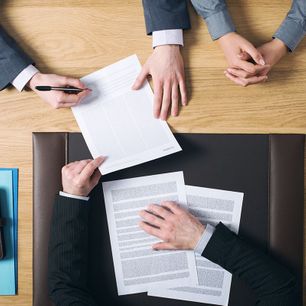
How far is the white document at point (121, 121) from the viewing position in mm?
1009

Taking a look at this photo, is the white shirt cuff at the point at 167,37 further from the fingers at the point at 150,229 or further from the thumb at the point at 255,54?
the fingers at the point at 150,229

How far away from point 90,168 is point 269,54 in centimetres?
51

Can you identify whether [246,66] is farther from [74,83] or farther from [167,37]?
[74,83]

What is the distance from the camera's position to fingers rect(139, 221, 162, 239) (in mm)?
995

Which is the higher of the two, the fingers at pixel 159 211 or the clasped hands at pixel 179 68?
the clasped hands at pixel 179 68

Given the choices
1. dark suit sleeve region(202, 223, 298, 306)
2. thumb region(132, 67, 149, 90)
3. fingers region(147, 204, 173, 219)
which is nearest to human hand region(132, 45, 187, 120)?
thumb region(132, 67, 149, 90)

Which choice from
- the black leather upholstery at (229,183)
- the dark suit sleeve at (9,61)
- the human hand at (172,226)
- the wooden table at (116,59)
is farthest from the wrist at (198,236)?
the dark suit sleeve at (9,61)

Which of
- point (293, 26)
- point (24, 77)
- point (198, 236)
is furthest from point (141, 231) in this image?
point (293, 26)

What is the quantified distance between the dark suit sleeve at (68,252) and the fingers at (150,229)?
0.46 ft

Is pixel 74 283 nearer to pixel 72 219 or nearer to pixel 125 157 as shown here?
pixel 72 219

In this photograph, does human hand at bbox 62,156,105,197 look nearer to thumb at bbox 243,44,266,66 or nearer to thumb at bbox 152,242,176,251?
thumb at bbox 152,242,176,251

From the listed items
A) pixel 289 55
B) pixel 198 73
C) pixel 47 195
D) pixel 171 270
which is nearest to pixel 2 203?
pixel 47 195

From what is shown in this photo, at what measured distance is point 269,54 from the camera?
101cm

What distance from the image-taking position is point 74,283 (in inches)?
37.6
